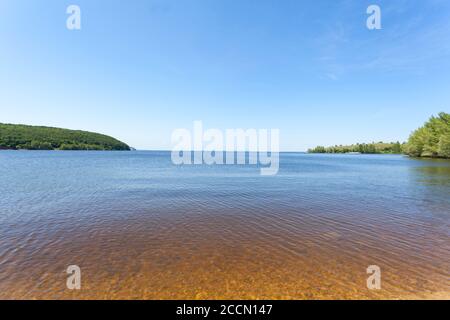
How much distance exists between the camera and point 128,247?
10.4 m

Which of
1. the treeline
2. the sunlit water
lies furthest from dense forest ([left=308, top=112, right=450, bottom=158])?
the sunlit water

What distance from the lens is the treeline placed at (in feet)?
293

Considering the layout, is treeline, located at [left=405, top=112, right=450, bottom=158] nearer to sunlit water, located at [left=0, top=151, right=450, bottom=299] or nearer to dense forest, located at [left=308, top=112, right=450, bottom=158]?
dense forest, located at [left=308, top=112, right=450, bottom=158]

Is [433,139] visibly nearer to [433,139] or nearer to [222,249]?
[433,139]

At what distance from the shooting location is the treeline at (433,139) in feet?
293

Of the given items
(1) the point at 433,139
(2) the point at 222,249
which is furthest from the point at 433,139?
(2) the point at 222,249

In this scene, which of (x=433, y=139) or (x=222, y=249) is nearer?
(x=222, y=249)

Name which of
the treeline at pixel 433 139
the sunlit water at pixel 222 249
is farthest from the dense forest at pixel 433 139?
the sunlit water at pixel 222 249

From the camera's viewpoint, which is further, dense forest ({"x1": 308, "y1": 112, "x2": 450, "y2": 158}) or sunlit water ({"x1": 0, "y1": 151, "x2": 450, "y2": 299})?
dense forest ({"x1": 308, "y1": 112, "x2": 450, "y2": 158})

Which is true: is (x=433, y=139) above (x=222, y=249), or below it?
above

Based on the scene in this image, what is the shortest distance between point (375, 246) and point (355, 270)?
125 inches

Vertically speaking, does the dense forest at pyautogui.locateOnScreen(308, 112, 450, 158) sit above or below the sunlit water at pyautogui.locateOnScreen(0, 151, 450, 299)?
above

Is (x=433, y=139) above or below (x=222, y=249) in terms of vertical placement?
above

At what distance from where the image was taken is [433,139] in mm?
99938
